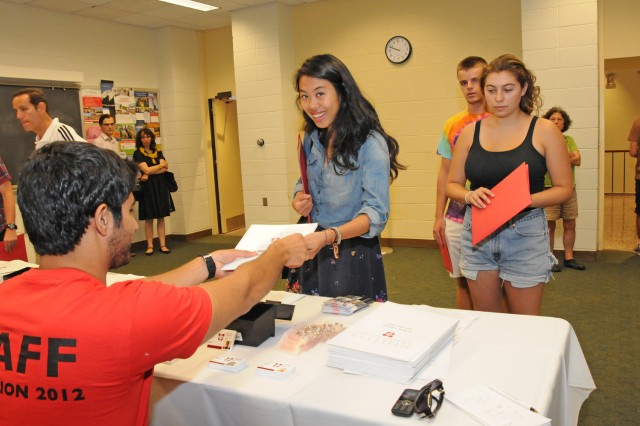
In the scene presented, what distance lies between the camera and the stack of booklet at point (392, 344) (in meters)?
1.36

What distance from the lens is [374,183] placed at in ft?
6.90

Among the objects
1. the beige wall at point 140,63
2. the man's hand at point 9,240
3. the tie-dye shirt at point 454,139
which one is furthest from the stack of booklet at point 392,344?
the beige wall at point 140,63

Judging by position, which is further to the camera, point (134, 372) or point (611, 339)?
point (611, 339)

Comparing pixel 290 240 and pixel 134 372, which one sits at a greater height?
pixel 290 240

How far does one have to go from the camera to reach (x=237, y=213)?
886 cm

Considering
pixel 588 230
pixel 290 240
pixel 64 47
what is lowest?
pixel 588 230

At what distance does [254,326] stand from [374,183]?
0.77m

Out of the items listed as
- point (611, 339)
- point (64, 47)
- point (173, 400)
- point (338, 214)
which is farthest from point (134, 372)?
point (64, 47)

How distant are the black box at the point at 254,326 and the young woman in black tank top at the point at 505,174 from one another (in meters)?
1.01

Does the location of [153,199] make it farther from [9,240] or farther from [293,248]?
[293,248]

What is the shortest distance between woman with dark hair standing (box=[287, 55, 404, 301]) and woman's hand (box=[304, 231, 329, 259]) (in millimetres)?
140

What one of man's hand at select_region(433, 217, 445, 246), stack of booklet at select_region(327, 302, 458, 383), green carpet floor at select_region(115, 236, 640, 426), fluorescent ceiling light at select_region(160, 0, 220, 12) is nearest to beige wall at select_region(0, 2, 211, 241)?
fluorescent ceiling light at select_region(160, 0, 220, 12)

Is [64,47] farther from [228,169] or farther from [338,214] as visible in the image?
[338,214]

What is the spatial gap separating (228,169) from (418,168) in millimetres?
3373
